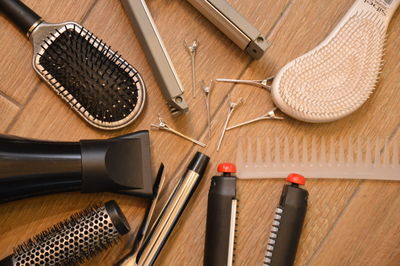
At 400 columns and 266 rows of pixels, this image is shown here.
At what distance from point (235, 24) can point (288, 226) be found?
29 centimetres

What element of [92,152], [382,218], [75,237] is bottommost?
[75,237]

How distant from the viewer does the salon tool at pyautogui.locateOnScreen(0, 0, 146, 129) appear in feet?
1.95

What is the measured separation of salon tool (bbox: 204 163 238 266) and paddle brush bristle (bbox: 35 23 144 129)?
16 centimetres

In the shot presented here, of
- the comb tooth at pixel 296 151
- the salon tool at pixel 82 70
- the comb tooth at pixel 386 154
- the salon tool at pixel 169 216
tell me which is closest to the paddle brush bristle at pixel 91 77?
the salon tool at pixel 82 70

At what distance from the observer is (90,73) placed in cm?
59

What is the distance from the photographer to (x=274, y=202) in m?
0.64

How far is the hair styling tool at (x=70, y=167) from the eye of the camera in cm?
55

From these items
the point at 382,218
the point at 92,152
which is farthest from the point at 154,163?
the point at 382,218

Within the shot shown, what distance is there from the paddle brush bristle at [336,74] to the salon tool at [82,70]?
0.71ft

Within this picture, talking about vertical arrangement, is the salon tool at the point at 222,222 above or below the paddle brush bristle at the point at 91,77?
below

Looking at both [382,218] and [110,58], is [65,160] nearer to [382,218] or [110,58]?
[110,58]

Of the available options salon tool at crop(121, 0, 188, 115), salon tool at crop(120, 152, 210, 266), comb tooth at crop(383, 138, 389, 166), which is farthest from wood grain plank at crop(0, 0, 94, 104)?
comb tooth at crop(383, 138, 389, 166)

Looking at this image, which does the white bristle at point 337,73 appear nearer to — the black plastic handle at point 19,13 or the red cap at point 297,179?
the red cap at point 297,179

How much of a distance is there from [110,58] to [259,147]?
0.83ft
